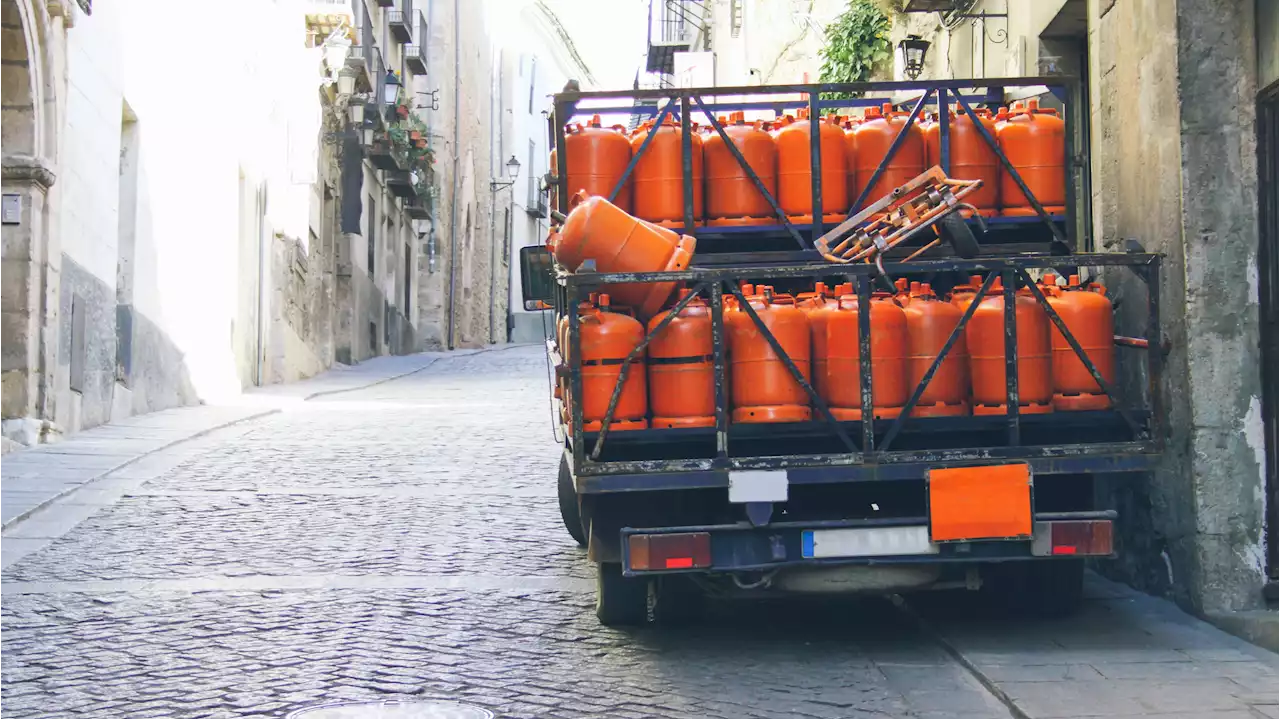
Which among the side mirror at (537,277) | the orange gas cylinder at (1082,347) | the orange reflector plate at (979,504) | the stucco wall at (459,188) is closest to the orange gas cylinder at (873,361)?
the orange reflector plate at (979,504)

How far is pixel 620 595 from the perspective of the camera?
6527 millimetres

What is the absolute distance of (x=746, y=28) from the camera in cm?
3098

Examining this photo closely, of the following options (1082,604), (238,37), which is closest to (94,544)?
(1082,604)

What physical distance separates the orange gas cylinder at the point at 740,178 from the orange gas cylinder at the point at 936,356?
3.78 feet

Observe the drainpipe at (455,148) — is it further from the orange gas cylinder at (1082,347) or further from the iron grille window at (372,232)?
the orange gas cylinder at (1082,347)

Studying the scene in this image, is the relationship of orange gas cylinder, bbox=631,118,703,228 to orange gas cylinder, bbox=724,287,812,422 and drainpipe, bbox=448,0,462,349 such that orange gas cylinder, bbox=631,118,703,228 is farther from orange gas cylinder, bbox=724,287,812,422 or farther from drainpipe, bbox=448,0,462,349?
drainpipe, bbox=448,0,462,349

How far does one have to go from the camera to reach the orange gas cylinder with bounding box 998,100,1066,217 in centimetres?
703

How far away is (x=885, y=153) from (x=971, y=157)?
0.42m

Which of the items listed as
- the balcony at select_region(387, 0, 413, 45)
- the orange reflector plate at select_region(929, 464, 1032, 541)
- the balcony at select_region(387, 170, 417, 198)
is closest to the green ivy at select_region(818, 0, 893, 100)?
the orange reflector plate at select_region(929, 464, 1032, 541)

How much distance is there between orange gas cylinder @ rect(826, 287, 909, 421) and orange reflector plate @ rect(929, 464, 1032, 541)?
1.23 feet

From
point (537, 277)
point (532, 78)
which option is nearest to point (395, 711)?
point (537, 277)

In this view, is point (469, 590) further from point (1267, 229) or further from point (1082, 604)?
point (1267, 229)

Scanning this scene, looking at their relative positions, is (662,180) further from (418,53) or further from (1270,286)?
(418,53)

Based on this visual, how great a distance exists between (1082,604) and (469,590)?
2923mm
